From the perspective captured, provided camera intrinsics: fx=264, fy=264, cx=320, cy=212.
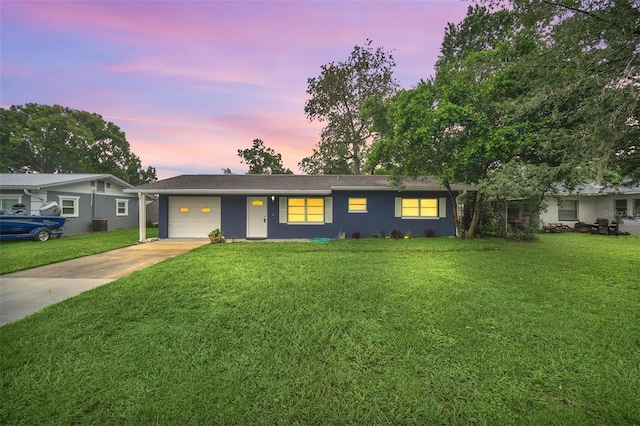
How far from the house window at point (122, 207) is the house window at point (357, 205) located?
16.1 meters

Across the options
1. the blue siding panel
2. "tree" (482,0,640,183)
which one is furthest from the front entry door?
"tree" (482,0,640,183)

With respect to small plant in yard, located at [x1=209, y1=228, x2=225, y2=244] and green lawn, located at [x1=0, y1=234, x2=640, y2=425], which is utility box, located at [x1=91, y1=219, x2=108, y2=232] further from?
green lawn, located at [x1=0, y1=234, x2=640, y2=425]

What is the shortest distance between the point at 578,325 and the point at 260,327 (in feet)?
13.8

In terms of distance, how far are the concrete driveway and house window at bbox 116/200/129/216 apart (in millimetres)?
10805

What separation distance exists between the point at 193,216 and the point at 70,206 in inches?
312

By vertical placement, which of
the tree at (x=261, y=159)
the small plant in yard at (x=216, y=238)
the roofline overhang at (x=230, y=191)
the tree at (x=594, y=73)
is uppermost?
the tree at (x=261, y=159)

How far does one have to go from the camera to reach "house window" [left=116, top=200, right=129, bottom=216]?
18.0 m

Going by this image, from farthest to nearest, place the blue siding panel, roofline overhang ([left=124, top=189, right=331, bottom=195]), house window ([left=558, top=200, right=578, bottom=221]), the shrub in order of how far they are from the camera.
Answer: house window ([left=558, top=200, right=578, bottom=221]) < the blue siding panel < the shrub < roofline overhang ([left=124, top=189, right=331, bottom=195])

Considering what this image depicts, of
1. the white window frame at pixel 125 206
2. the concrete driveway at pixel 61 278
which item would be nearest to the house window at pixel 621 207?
the concrete driveway at pixel 61 278

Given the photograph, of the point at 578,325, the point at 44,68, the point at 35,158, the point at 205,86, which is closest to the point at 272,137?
the point at 205,86

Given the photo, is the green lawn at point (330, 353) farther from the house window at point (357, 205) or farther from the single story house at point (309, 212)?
the house window at point (357, 205)

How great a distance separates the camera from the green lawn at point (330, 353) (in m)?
2.11

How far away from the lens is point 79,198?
1504 centimetres

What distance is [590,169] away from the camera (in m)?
4.41
